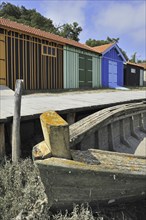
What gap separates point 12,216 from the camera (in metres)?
2.87

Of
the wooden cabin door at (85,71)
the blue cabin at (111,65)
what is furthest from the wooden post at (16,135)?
the blue cabin at (111,65)

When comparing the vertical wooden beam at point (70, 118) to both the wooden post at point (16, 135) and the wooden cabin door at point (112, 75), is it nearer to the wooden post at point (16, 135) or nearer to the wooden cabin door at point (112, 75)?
the wooden post at point (16, 135)

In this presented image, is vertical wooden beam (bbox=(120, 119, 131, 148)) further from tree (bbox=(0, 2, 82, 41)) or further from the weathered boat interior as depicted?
tree (bbox=(0, 2, 82, 41))

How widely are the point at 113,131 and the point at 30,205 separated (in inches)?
96.3

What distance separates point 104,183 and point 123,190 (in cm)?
32

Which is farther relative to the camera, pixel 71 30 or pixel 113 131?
pixel 71 30

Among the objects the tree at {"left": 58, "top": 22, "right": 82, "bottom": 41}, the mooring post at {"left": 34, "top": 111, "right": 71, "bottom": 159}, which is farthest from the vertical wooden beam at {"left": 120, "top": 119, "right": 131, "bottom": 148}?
the tree at {"left": 58, "top": 22, "right": 82, "bottom": 41}

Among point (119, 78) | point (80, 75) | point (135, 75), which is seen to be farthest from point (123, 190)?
point (135, 75)

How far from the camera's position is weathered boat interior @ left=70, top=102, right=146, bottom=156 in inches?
148

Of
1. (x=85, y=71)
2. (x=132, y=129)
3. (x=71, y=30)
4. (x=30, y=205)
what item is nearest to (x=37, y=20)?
(x=71, y=30)

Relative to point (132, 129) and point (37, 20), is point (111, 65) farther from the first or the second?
point (37, 20)

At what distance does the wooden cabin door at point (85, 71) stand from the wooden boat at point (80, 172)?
12.0 m

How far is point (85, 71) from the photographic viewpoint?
50.0 ft

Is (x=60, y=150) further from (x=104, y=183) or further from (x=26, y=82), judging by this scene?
(x=26, y=82)
